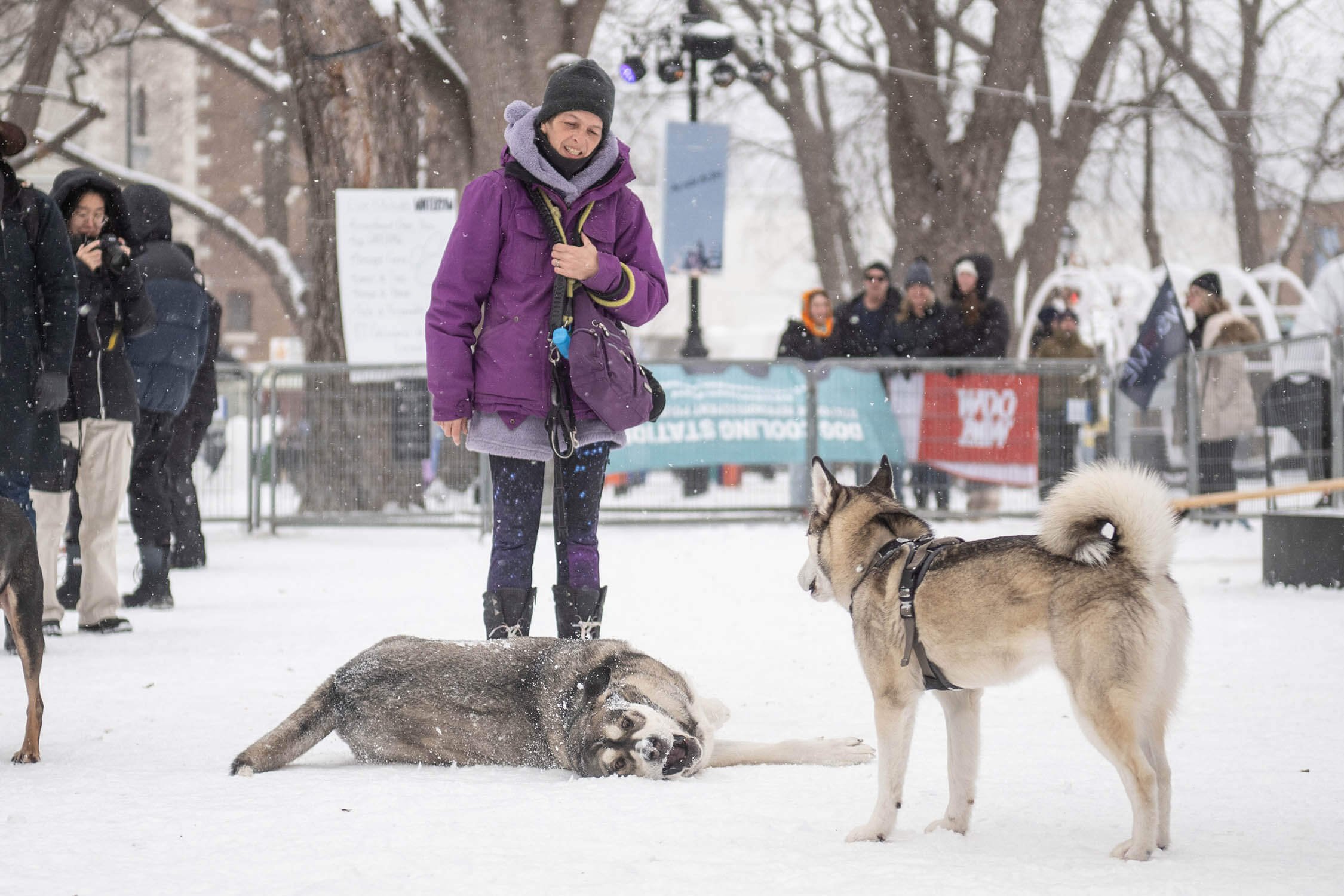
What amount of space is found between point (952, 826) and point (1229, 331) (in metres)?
10.3

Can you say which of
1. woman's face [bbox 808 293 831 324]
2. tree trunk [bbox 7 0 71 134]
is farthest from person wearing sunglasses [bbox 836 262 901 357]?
tree trunk [bbox 7 0 71 134]

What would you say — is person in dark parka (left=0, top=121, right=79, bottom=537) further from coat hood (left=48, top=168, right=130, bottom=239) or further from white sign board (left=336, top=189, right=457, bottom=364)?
white sign board (left=336, top=189, right=457, bottom=364)

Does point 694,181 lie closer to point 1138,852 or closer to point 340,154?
point 340,154

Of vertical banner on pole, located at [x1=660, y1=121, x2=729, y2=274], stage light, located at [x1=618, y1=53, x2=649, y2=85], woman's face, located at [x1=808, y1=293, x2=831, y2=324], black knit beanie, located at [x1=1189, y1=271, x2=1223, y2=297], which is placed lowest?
woman's face, located at [x1=808, y1=293, x2=831, y2=324]

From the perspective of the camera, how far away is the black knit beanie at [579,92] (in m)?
4.55

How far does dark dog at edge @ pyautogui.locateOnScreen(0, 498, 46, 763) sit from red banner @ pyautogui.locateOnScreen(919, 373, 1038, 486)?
30.0 ft

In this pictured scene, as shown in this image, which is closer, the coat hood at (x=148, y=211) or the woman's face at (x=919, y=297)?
the coat hood at (x=148, y=211)

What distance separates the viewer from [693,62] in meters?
17.1

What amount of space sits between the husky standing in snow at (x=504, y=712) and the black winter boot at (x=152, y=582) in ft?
13.3

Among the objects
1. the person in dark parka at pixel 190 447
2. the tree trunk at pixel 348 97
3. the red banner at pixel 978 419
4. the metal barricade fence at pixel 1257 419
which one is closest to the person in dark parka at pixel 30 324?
the person in dark parka at pixel 190 447

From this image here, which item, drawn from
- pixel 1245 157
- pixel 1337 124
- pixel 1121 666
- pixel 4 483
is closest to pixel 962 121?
pixel 1245 157

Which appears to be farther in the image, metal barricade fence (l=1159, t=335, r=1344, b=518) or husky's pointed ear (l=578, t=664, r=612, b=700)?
metal barricade fence (l=1159, t=335, r=1344, b=518)

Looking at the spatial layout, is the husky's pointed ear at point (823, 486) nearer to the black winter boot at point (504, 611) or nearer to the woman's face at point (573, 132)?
the black winter boot at point (504, 611)

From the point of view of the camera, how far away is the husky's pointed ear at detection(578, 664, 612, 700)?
13.3ft
